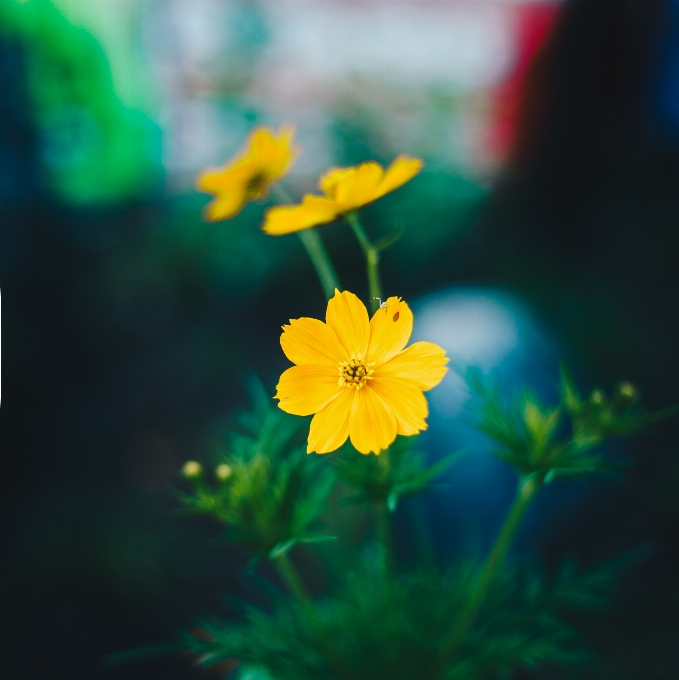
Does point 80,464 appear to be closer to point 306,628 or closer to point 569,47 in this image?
point 306,628

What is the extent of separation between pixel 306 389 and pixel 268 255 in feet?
4.61

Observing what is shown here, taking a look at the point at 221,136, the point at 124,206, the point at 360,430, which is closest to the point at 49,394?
the point at 124,206

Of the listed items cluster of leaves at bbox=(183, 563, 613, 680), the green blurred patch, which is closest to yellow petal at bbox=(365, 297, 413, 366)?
cluster of leaves at bbox=(183, 563, 613, 680)

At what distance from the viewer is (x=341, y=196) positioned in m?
0.38

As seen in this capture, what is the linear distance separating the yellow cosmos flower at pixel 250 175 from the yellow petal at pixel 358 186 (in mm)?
119

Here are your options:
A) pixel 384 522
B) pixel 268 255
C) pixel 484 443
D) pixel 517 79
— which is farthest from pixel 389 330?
pixel 517 79

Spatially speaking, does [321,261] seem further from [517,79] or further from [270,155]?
[517,79]

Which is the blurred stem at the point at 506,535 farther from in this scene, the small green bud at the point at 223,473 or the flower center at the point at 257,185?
the flower center at the point at 257,185

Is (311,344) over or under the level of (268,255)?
under

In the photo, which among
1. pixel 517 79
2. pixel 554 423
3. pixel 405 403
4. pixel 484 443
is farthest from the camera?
pixel 517 79

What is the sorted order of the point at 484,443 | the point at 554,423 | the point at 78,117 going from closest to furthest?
1. the point at 554,423
2. the point at 484,443
3. the point at 78,117

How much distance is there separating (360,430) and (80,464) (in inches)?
50.1

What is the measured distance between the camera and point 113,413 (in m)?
1.58

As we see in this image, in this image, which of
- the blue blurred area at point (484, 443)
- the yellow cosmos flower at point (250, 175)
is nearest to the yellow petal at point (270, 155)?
the yellow cosmos flower at point (250, 175)
